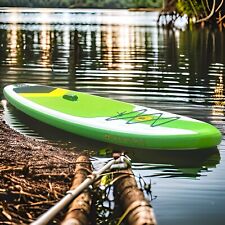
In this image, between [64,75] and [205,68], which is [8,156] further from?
[205,68]

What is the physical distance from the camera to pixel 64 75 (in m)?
24.6

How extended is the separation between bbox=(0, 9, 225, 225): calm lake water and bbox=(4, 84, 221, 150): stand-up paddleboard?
9.9 inches

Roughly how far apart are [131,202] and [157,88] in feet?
42.7

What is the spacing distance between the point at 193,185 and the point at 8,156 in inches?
113

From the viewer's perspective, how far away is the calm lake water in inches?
392

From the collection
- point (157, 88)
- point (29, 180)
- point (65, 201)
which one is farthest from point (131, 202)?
point (157, 88)

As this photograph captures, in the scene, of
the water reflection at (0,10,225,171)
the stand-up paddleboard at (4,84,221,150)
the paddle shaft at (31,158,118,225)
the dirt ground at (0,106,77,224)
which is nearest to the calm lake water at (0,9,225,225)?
the water reflection at (0,10,225,171)

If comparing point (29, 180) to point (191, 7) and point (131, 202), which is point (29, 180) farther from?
point (191, 7)

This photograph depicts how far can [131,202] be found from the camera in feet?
26.9

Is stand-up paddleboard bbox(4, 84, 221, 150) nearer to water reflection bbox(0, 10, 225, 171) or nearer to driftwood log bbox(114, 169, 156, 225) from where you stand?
water reflection bbox(0, 10, 225, 171)

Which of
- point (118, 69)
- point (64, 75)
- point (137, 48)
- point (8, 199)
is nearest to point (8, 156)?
point (8, 199)

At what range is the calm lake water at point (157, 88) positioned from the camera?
9969mm

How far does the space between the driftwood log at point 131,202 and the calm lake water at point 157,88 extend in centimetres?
60

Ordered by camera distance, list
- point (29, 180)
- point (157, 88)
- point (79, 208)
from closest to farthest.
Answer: point (79, 208)
point (29, 180)
point (157, 88)
